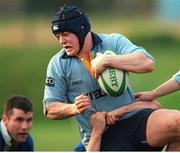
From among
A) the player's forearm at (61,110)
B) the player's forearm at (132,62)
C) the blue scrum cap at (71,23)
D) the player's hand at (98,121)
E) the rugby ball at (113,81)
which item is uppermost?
the blue scrum cap at (71,23)

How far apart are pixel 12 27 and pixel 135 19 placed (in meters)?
3.91

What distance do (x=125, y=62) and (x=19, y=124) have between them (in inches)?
51.3

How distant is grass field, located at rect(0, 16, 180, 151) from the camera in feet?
60.6

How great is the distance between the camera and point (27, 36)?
2441 cm

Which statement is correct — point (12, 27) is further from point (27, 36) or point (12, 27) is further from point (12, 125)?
point (12, 125)

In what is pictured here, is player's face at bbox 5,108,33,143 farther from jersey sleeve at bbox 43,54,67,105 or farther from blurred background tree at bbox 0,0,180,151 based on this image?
blurred background tree at bbox 0,0,180,151

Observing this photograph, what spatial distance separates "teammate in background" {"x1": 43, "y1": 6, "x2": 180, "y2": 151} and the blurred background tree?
9601 millimetres

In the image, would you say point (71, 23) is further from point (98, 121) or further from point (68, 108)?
point (98, 121)

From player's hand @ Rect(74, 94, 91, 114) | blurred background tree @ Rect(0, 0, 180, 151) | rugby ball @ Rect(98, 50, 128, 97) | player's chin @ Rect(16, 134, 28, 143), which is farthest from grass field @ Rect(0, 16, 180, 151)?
player's hand @ Rect(74, 94, 91, 114)

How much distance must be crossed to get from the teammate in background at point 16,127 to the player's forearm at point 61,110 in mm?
655

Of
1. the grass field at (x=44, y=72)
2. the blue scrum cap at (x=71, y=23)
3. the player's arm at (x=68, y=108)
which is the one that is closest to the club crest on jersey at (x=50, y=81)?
the player's arm at (x=68, y=108)

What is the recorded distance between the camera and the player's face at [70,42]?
7.97 m

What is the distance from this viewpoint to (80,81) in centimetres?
805

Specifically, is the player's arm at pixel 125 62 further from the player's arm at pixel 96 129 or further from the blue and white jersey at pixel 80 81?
the player's arm at pixel 96 129
